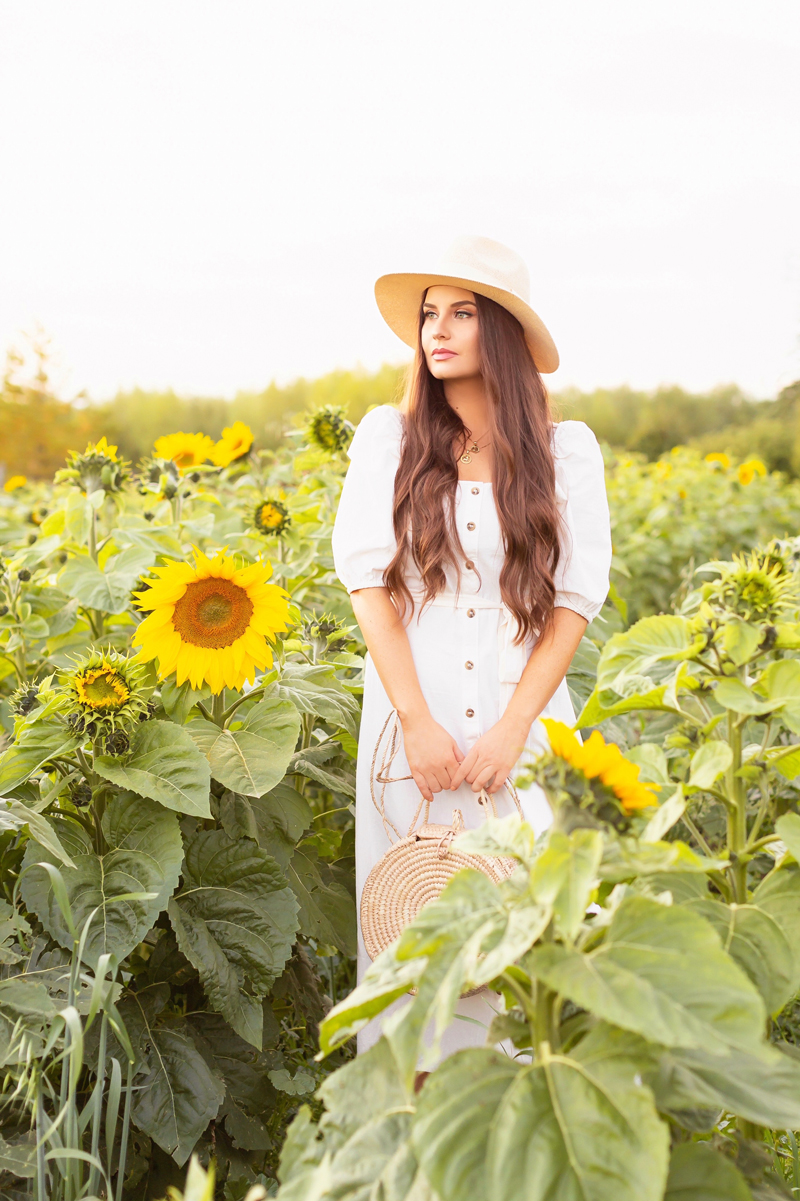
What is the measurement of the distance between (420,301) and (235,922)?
4.43 ft

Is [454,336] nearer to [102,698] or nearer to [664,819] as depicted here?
[102,698]

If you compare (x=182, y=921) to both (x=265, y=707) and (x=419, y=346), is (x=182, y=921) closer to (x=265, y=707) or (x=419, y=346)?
(x=265, y=707)

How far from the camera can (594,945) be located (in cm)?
99

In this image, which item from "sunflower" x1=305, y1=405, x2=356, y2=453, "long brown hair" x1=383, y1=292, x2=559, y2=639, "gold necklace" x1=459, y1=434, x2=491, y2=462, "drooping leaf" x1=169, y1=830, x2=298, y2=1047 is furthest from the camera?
Result: "sunflower" x1=305, y1=405, x2=356, y2=453

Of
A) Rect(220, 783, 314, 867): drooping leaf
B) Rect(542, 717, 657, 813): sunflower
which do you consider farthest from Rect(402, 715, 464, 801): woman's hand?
Rect(542, 717, 657, 813): sunflower

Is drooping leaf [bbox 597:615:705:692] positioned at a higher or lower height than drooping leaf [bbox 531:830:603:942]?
higher

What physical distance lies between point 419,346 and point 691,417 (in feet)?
67.7

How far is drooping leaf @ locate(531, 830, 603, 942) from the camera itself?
0.85 meters

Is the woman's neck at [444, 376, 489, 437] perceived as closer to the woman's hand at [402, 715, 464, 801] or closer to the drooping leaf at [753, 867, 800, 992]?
the woman's hand at [402, 715, 464, 801]

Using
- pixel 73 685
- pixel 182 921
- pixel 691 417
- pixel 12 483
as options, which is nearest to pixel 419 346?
pixel 73 685

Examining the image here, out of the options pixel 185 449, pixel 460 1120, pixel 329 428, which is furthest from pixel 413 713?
pixel 185 449

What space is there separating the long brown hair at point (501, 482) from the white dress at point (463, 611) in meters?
0.03

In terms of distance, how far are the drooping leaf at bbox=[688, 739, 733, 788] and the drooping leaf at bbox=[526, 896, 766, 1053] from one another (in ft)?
0.58

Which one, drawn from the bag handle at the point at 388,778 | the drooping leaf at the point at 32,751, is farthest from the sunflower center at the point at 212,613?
the bag handle at the point at 388,778
